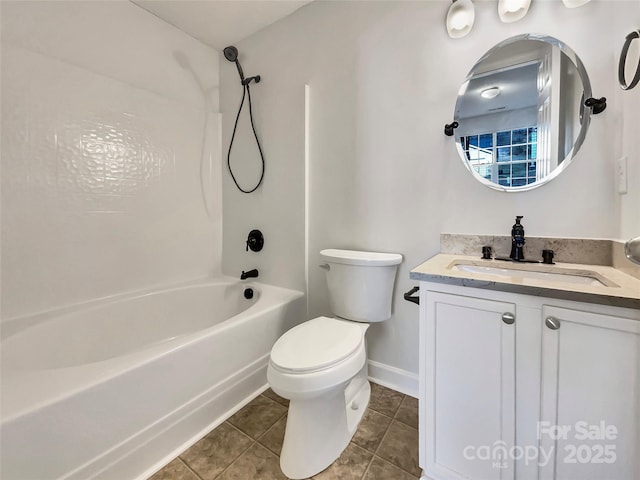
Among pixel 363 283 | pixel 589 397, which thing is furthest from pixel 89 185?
pixel 589 397

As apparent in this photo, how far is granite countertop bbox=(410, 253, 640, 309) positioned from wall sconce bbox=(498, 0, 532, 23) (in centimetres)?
105

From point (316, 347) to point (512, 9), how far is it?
1637mm

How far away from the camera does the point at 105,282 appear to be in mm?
1600

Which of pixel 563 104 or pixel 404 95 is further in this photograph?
pixel 404 95

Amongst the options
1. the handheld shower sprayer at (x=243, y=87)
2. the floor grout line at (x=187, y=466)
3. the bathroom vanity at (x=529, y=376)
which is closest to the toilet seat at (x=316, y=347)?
the bathroom vanity at (x=529, y=376)

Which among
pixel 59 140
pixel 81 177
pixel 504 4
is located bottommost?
pixel 81 177

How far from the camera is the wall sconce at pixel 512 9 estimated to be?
109cm

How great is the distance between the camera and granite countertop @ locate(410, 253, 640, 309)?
0.64 m

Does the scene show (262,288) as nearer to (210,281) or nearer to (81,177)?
(210,281)

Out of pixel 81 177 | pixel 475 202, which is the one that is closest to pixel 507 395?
pixel 475 202

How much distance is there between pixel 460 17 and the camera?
1203mm

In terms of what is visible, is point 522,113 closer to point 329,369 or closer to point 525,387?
point 525,387

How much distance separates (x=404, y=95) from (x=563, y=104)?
67 cm

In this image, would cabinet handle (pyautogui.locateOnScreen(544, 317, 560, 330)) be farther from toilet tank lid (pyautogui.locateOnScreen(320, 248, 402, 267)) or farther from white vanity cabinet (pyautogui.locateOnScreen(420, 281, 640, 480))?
toilet tank lid (pyautogui.locateOnScreen(320, 248, 402, 267))
